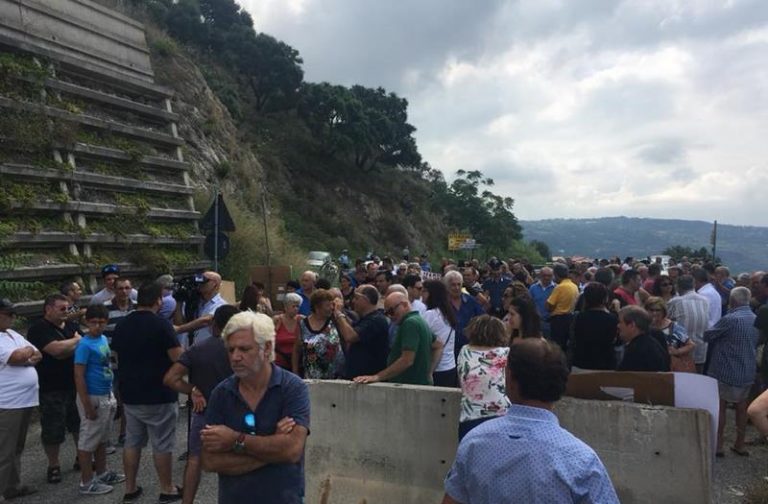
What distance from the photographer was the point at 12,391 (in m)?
5.25

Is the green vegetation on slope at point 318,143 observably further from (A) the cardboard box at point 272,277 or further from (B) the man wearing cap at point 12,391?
(B) the man wearing cap at point 12,391

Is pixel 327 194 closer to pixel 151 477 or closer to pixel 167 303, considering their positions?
pixel 167 303

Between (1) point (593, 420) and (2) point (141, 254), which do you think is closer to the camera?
(1) point (593, 420)

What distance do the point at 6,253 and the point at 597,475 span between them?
11.1m

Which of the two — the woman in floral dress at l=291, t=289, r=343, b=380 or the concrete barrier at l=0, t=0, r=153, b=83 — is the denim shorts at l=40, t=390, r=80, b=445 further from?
the concrete barrier at l=0, t=0, r=153, b=83

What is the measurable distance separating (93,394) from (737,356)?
6.77 metres

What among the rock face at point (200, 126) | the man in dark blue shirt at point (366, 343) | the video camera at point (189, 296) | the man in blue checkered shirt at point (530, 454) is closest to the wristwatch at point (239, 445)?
the man in blue checkered shirt at point (530, 454)

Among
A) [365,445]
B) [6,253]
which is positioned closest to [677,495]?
[365,445]

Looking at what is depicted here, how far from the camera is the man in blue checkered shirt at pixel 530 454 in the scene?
2064 millimetres

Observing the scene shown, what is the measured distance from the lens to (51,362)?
6000mm

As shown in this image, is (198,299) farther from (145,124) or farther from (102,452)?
(145,124)

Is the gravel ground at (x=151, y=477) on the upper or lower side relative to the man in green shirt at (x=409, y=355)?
lower

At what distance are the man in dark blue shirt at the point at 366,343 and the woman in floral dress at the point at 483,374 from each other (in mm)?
1349

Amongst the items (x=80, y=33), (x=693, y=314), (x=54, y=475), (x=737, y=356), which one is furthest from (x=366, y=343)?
(x=80, y=33)
